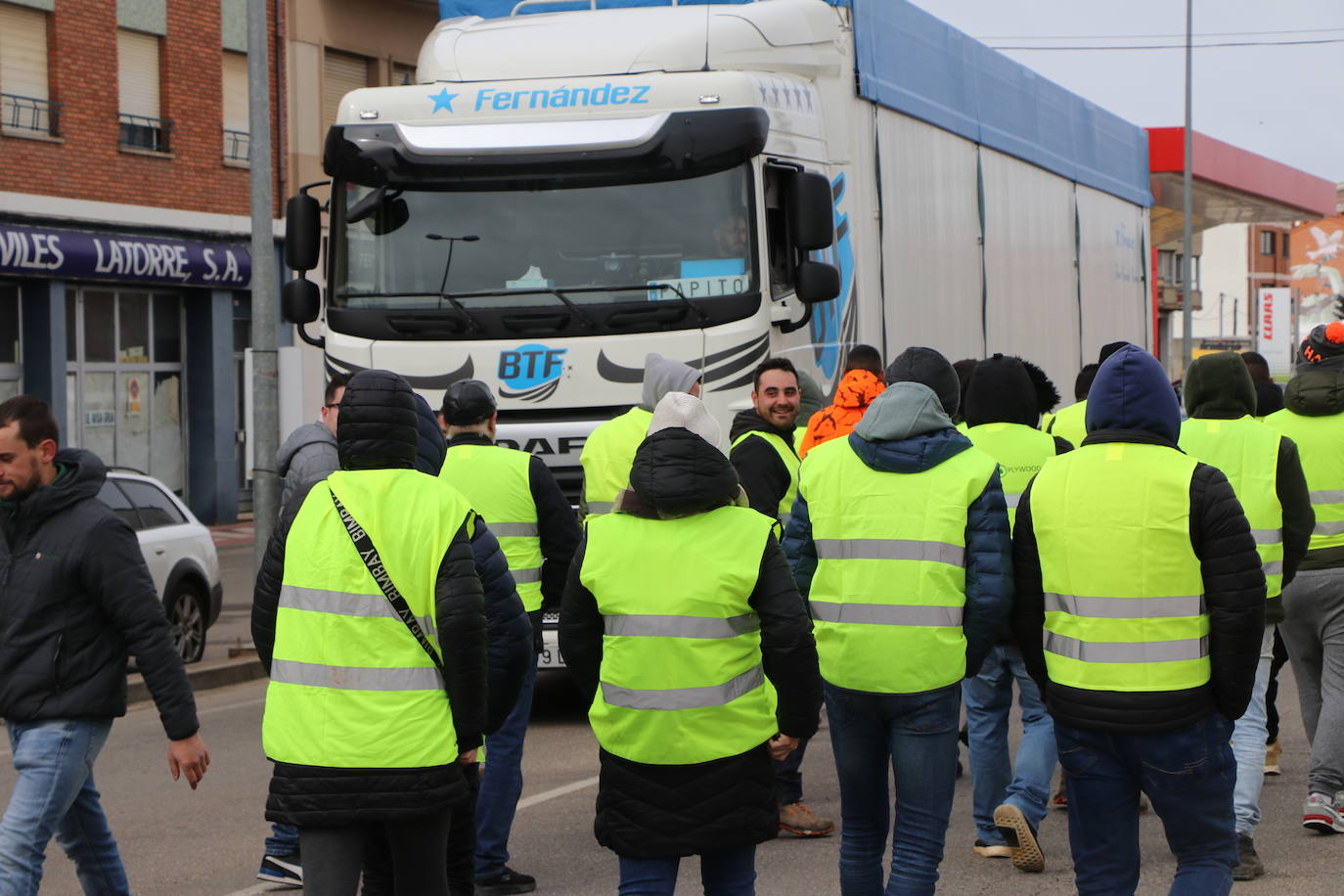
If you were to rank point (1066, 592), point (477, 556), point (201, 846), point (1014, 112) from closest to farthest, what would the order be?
point (477, 556) < point (1066, 592) < point (201, 846) < point (1014, 112)

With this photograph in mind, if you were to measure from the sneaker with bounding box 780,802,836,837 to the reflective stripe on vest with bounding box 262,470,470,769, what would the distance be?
336cm

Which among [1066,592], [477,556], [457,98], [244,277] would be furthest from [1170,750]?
[244,277]

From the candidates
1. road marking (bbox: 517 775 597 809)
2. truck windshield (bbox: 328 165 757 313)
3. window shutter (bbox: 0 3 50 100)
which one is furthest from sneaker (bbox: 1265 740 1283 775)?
window shutter (bbox: 0 3 50 100)

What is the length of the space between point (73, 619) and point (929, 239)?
351 inches

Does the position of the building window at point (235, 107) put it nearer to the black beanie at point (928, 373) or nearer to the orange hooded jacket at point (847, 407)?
the orange hooded jacket at point (847, 407)

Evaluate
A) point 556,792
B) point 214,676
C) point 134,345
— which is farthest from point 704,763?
point 134,345

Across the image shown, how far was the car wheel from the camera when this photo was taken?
13.7 metres

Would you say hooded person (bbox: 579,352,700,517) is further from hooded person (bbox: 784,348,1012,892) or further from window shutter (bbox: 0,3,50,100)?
window shutter (bbox: 0,3,50,100)

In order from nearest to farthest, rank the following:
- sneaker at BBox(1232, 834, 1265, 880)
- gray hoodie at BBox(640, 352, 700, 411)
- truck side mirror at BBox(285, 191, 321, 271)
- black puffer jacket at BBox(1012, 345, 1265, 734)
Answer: black puffer jacket at BBox(1012, 345, 1265, 734) < sneaker at BBox(1232, 834, 1265, 880) < gray hoodie at BBox(640, 352, 700, 411) < truck side mirror at BBox(285, 191, 321, 271)

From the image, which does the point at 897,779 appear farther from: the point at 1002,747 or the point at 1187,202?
the point at 1187,202

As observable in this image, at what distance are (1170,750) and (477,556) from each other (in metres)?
1.82

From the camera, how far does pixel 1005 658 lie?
707 cm

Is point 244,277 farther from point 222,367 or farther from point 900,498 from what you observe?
point 900,498

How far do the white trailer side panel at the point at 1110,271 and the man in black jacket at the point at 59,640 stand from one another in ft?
46.4
